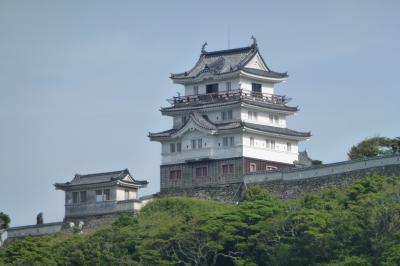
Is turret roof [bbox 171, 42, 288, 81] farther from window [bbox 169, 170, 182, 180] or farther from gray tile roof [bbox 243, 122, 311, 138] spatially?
window [bbox 169, 170, 182, 180]

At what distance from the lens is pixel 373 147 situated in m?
82.6

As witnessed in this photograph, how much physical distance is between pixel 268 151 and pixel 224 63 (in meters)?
5.93

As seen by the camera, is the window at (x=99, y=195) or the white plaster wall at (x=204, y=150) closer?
the white plaster wall at (x=204, y=150)

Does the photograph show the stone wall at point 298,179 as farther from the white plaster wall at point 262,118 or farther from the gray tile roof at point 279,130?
the white plaster wall at point 262,118

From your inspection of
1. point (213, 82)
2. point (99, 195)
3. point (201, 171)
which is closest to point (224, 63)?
point (213, 82)

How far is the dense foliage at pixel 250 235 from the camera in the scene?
67312mm

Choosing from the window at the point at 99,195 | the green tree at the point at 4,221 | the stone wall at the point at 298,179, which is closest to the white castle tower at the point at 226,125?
the stone wall at the point at 298,179

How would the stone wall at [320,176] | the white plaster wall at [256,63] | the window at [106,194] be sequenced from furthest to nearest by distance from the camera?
the white plaster wall at [256,63]
the window at [106,194]
the stone wall at [320,176]

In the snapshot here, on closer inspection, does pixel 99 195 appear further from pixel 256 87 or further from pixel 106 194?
pixel 256 87

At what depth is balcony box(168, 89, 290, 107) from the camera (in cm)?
8469

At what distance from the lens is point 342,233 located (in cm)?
6781

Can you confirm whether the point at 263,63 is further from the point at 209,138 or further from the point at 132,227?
the point at 132,227

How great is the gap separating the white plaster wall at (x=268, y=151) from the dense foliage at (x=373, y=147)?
3.41 metres

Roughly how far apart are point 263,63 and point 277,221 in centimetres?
1803
